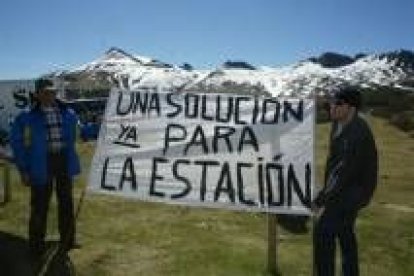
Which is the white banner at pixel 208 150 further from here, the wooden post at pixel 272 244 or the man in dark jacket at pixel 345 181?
the man in dark jacket at pixel 345 181

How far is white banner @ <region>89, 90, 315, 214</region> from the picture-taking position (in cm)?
1045

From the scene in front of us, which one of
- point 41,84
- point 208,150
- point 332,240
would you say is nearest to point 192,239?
point 208,150

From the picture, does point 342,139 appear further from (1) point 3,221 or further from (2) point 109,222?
(1) point 3,221

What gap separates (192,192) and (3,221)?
5152 millimetres

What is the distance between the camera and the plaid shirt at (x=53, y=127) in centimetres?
1045

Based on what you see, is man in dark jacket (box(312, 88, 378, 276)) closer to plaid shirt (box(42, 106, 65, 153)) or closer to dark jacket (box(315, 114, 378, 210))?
dark jacket (box(315, 114, 378, 210))

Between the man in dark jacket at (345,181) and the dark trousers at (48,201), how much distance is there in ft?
12.2

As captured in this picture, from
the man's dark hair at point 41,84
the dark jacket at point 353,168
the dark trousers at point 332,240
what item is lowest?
the dark trousers at point 332,240

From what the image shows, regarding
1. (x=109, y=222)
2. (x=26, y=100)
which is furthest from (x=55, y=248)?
(x=26, y=100)

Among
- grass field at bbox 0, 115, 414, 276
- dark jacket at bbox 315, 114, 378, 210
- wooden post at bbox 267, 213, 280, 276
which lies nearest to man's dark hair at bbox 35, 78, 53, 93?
grass field at bbox 0, 115, 414, 276

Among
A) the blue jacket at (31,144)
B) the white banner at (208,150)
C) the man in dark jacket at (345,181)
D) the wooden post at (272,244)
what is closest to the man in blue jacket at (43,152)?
the blue jacket at (31,144)

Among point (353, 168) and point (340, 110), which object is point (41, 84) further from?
point (353, 168)

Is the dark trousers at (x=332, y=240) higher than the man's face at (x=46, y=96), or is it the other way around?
the man's face at (x=46, y=96)

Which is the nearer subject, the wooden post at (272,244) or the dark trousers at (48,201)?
the dark trousers at (48,201)
